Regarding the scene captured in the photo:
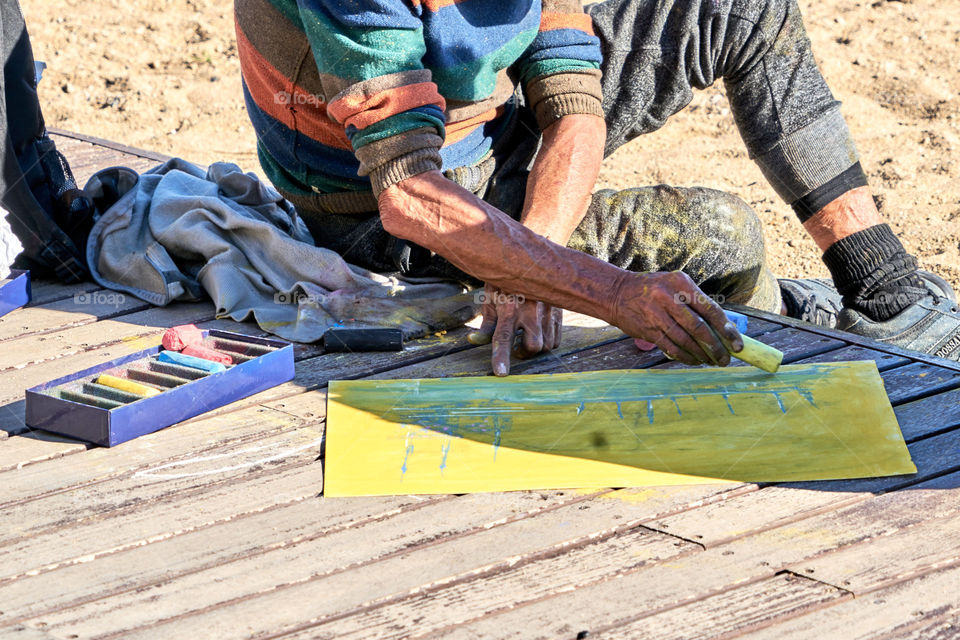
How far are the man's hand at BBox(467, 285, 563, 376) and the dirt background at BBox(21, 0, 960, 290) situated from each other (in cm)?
177

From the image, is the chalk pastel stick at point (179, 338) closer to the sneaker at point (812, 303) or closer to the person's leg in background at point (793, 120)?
the person's leg in background at point (793, 120)

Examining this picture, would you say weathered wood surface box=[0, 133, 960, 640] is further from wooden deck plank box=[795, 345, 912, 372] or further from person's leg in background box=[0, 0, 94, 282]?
person's leg in background box=[0, 0, 94, 282]

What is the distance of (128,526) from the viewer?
166 centimetres

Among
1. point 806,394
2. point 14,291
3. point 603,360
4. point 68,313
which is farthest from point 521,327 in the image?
point 14,291

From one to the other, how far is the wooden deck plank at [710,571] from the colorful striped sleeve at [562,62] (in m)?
1.20

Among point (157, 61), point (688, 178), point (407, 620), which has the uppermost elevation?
point (157, 61)

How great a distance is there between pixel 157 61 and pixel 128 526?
434cm

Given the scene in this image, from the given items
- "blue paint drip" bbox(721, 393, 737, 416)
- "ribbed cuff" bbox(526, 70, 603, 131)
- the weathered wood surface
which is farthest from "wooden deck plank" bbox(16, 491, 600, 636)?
"ribbed cuff" bbox(526, 70, 603, 131)

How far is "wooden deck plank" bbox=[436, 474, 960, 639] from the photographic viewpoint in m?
1.39

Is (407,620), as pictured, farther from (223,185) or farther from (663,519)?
(223,185)

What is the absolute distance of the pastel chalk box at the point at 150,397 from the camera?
75.2 inches

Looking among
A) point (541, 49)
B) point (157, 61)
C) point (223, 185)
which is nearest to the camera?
point (541, 49)

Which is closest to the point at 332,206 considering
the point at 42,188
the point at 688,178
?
the point at 42,188

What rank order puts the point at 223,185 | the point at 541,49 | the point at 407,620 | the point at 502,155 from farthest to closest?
the point at 223,185 < the point at 502,155 < the point at 541,49 < the point at 407,620
